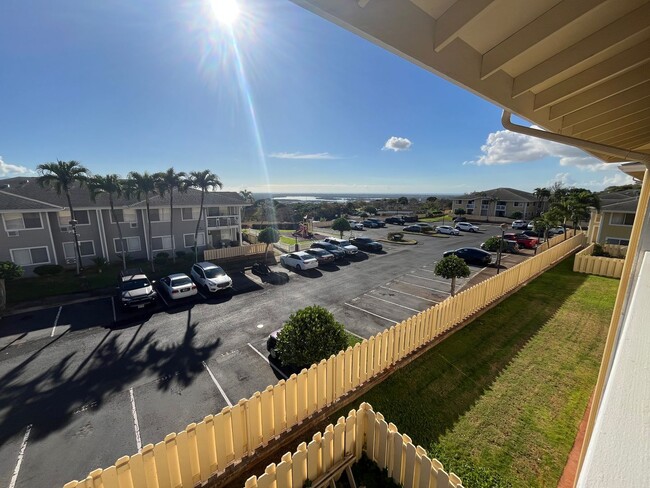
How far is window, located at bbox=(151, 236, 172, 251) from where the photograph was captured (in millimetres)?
26281

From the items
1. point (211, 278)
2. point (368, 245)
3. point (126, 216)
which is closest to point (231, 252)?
point (211, 278)

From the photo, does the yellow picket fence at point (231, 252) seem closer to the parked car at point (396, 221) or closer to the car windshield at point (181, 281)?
the car windshield at point (181, 281)

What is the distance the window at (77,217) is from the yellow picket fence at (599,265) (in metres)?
35.8

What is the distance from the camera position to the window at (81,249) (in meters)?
22.9

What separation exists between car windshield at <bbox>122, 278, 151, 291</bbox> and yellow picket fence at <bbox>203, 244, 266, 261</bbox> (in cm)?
859

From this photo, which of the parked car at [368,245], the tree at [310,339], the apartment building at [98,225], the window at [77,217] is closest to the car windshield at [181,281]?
the apartment building at [98,225]

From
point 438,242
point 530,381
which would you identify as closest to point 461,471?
point 530,381

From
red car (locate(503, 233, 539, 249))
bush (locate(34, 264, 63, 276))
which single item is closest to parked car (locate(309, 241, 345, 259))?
red car (locate(503, 233, 539, 249))

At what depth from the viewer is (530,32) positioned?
2.88 m

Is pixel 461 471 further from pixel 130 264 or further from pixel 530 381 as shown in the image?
pixel 130 264

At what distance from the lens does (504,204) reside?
60.8 meters

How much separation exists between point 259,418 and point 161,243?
25096mm

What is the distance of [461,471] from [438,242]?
30.9 metres

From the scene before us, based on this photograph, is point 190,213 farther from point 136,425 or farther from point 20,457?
point 20,457
